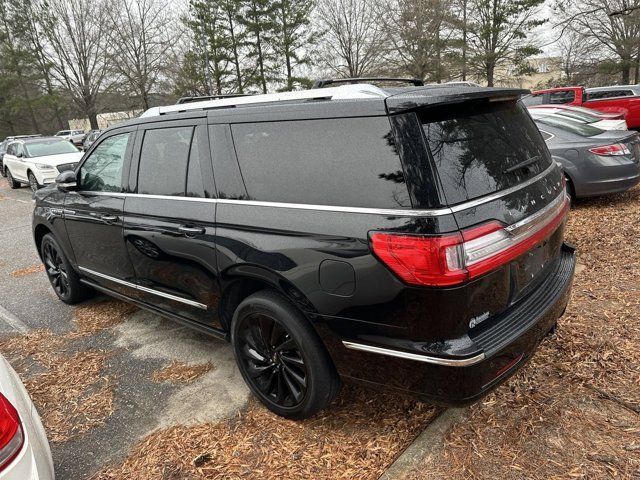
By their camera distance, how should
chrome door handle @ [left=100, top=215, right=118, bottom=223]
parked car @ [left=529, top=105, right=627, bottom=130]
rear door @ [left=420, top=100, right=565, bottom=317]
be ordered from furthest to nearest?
parked car @ [left=529, top=105, right=627, bottom=130], chrome door handle @ [left=100, top=215, right=118, bottom=223], rear door @ [left=420, top=100, right=565, bottom=317]

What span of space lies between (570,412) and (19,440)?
8.84 ft

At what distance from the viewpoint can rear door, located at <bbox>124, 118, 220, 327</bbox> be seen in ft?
9.34

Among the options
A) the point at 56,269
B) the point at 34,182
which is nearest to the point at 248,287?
the point at 56,269

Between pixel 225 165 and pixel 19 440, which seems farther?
pixel 225 165

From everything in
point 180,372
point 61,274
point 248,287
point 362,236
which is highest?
point 362,236

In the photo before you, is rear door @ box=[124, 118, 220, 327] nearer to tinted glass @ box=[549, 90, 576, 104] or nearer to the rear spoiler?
the rear spoiler

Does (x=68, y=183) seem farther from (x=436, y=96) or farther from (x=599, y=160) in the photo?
(x=599, y=160)

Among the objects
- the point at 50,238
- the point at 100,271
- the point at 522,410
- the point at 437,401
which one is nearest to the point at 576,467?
the point at 522,410

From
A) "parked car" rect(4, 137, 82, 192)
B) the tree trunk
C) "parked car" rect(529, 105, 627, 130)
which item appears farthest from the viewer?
the tree trunk

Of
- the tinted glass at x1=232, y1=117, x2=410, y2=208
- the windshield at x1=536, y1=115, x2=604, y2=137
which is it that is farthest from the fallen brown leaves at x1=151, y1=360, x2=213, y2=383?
the windshield at x1=536, y1=115, x2=604, y2=137

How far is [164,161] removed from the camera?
3.19m

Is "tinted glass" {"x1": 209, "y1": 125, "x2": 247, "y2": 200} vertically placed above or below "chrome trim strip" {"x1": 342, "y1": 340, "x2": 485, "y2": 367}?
above

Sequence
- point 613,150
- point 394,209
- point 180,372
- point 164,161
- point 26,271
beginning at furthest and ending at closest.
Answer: point 26,271
point 613,150
point 180,372
point 164,161
point 394,209

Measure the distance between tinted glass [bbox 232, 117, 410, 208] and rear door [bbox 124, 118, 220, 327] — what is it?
15.2 inches
